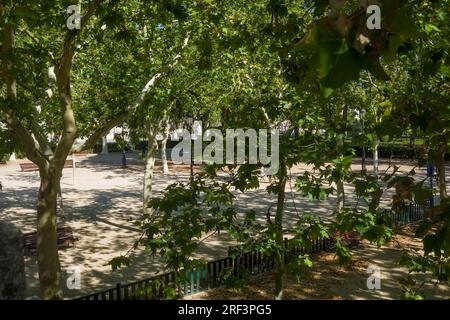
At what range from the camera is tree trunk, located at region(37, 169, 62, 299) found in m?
7.45

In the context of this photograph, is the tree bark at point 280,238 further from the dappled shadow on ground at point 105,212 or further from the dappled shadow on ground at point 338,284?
the dappled shadow on ground at point 338,284

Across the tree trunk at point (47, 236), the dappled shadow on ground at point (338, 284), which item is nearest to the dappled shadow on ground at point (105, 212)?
the dappled shadow on ground at point (338, 284)

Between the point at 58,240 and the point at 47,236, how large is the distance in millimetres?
5563

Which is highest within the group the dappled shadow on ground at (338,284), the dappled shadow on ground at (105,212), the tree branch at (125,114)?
the tree branch at (125,114)

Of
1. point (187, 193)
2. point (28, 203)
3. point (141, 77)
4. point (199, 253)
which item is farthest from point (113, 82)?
point (28, 203)

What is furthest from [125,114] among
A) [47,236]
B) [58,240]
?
[58,240]

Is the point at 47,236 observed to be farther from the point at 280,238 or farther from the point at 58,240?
the point at 58,240

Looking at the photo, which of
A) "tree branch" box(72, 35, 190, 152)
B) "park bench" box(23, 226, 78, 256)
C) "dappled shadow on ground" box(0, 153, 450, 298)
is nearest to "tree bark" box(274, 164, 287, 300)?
"dappled shadow on ground" box(0, 153, 450, 298)

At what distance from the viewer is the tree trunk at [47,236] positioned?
7445 mm

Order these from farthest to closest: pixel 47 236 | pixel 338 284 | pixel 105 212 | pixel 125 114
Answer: pixel 105 212, pixel 338 284, pixel 125 114, pixel 47 236

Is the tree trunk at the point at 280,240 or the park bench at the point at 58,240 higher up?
the tree trunk at the point at 280,240

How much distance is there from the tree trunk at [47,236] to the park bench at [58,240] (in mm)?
4998

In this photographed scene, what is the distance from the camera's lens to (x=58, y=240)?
12.6m

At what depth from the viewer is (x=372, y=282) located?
998cm
